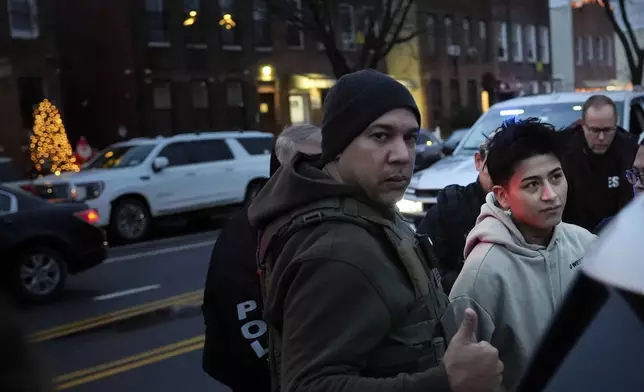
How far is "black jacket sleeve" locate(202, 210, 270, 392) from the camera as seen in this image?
9.59 feet

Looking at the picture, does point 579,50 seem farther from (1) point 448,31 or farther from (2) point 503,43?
(1) point 448,31

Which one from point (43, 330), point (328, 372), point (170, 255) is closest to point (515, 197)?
point (328, 372)

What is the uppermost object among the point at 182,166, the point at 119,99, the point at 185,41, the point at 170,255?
the point at 185,41

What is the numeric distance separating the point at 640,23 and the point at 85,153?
930 inches

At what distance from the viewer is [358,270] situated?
6.09 feet

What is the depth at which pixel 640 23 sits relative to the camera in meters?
32.0

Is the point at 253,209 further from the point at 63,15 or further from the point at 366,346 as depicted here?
the point at 63,15

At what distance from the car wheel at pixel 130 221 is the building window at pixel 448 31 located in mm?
26773

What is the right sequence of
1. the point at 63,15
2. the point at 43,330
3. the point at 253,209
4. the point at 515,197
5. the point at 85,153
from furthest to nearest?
1. the point at 63,15
2. the point at 85,153
3. the point at 43,330
4. the point at 515,197
5. the point at 253,209

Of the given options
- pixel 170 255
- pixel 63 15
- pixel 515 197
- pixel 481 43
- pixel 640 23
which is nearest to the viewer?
pixel 515 197

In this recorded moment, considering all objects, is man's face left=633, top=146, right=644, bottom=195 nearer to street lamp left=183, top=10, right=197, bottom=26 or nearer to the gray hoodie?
the gray hoodie

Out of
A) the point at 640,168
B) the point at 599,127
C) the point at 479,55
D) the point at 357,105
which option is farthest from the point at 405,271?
the point at 479,55

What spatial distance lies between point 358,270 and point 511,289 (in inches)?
32.7

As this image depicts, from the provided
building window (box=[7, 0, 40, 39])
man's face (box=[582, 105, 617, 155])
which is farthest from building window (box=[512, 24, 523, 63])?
man's face (box=[582, 105, 617, 155])
